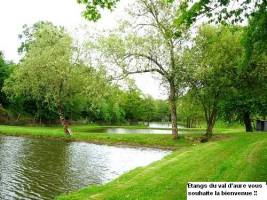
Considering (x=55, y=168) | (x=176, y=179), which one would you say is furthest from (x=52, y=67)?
(x=176, y=179)

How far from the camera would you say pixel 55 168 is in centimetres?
2250

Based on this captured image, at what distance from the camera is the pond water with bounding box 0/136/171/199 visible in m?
16.8

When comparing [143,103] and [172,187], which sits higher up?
[143,103]

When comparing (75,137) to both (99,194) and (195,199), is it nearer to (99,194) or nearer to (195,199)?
(99,194)

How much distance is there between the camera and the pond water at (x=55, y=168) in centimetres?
1677

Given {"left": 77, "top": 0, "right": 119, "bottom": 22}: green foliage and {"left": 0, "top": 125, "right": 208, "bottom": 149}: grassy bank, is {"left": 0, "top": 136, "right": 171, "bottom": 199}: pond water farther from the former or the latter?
{"left": 77, "top": 0, "right": 119, "bottom": 22}: green foliage

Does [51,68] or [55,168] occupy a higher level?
[51,68]

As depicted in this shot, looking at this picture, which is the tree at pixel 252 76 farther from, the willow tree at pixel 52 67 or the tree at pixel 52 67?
the tree at pixel 52 67

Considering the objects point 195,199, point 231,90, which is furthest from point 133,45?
point 195,199

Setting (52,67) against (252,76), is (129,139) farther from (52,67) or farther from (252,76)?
(252,76)

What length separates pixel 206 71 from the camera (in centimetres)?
3284

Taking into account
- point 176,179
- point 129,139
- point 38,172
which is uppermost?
point 129,139

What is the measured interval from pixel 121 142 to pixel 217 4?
29.9 m

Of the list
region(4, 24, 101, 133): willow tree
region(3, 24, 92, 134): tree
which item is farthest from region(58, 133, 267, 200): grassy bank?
region(3, 24, 92, 134): tree
